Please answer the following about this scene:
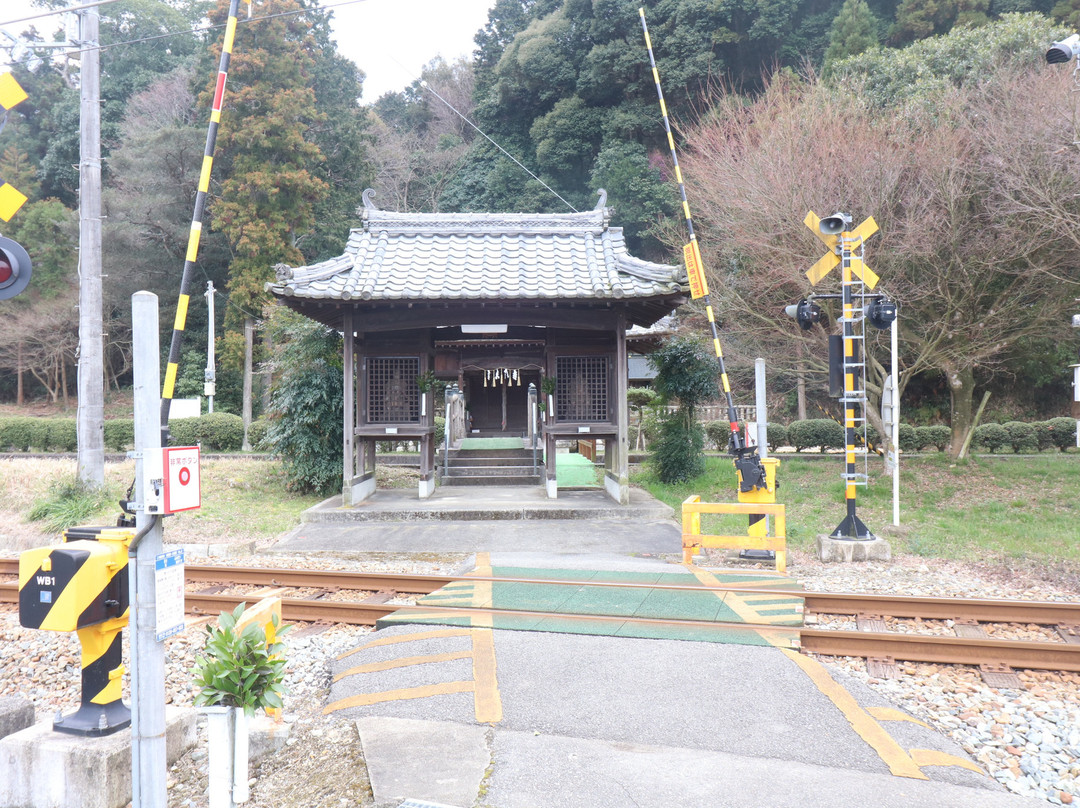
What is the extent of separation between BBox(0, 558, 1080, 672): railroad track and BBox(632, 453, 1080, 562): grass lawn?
10.4 feet

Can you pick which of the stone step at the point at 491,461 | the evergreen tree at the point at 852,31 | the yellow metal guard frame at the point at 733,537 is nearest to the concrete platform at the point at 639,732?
the yellow metal guard frame at the point at 733,537

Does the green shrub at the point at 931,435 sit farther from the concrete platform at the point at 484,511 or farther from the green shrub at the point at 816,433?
the concrete platform at the point at 484,511

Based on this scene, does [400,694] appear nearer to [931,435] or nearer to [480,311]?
[480,311]

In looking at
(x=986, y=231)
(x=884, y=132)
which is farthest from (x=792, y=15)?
(x=986, y=231)

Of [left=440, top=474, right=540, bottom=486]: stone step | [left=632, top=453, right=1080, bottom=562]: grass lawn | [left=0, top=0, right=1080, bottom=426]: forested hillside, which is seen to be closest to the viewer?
[left=632, top=453, right=1080, bottom=562]: grass lawn

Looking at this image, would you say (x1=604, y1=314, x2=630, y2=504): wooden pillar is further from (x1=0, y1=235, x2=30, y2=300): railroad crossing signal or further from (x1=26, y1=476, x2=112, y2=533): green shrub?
(x1=0, y1=235, x2=30, y2=300): railroad crossing signal

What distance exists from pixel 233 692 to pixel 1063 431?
24962 mm

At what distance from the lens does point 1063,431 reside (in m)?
21.7

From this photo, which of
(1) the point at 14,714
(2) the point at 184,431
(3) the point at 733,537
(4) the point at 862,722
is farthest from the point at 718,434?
(1) the point at 14,714

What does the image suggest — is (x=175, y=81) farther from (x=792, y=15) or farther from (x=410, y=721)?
(x=410, y=721)

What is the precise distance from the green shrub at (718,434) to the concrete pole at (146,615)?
20.5m

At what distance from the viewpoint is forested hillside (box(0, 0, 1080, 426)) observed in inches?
553

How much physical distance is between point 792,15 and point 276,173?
873 inches

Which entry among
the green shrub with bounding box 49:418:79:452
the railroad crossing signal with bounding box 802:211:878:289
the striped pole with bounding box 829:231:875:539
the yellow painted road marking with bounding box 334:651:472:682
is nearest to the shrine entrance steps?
Result: the striped pole with bounding box 829:231:875:539
